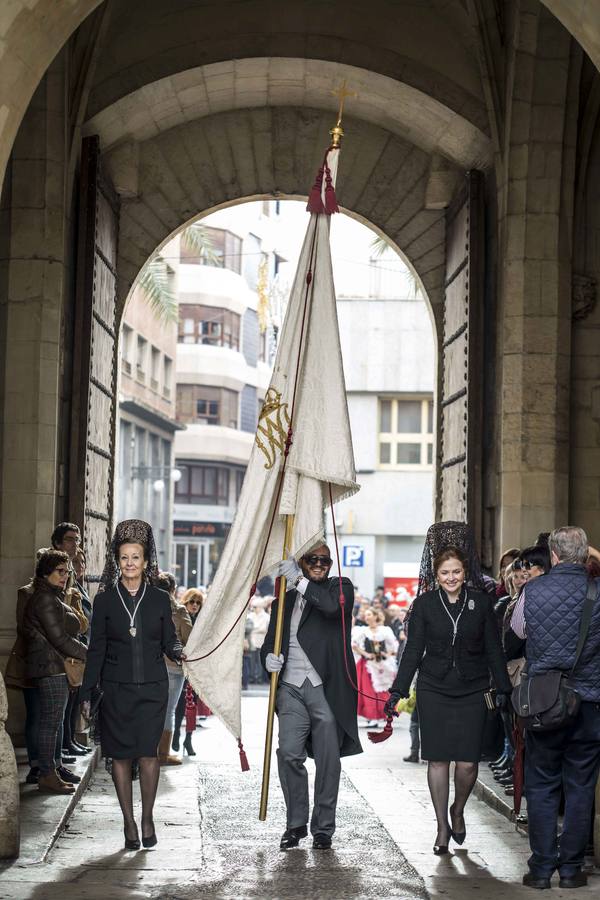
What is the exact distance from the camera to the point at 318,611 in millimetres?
8406

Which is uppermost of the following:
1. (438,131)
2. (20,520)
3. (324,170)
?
(438,131)

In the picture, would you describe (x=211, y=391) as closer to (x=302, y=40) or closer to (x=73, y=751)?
(x=302, y=40)

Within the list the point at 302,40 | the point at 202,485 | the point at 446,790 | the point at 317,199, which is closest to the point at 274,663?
the point at 446,790

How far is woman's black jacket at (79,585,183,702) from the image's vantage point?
795 centimetres

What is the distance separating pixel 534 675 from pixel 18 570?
6.84 metres

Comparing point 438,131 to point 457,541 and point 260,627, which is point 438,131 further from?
point 260,627

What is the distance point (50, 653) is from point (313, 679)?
7.34 feet

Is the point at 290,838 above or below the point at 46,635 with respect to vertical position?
below

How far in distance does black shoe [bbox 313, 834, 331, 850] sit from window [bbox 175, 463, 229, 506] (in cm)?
4293

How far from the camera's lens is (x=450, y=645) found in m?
8.01

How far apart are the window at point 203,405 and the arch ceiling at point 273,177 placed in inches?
1424

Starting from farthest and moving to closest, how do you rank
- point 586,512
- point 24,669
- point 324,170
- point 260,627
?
point 260,627 < point 586,512 < point 24,669 < point 324,170

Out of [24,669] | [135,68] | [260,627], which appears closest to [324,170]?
[24,669]

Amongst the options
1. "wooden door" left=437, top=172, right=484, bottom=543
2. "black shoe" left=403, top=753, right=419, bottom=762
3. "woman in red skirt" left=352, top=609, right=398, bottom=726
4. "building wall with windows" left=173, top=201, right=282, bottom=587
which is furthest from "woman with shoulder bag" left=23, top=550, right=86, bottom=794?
"building wall with windows" left=173, top=201, right=282, bottom=587
